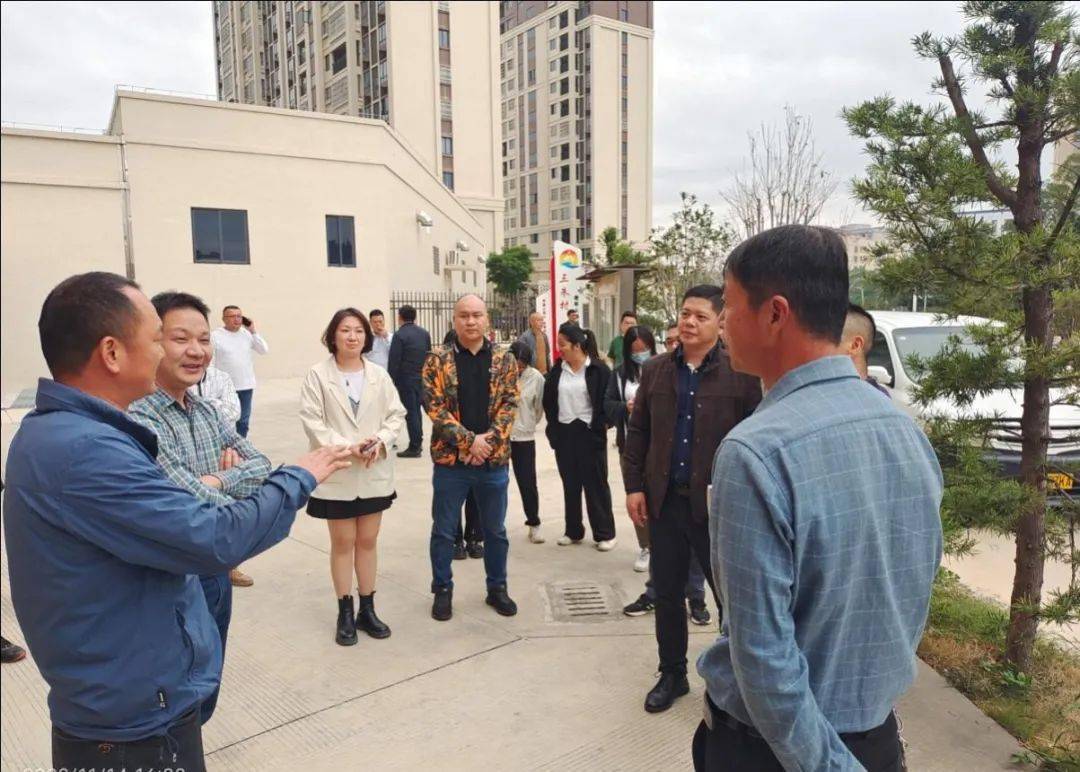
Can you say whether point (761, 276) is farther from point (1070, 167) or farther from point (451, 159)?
point (451, 159)

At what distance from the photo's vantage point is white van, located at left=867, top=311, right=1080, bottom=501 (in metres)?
3.23

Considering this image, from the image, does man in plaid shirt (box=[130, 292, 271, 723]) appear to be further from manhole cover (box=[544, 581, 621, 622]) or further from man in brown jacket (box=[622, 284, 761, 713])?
manhole cover (box=[544, 581, 621, 622])

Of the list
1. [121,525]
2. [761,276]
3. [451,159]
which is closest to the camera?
[761,276]

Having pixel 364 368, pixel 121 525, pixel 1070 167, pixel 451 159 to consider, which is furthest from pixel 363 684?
pixel 451 159

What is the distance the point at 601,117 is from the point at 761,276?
72.6m

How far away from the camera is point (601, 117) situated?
2707 inches

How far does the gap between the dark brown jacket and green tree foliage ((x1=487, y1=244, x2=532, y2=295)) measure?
170 ft

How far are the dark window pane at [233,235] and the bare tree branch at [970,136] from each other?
1976 centimetres

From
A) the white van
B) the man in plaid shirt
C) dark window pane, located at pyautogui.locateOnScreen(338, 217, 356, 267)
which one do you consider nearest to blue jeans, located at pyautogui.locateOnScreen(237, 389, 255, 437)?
the man in plaid shirt

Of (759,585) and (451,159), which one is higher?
(451,159)

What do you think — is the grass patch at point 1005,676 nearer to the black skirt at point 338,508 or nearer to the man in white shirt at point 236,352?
the black skirt at point 338,508

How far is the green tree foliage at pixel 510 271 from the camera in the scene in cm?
5509

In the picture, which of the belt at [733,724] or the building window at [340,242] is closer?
the belt at [733,724]

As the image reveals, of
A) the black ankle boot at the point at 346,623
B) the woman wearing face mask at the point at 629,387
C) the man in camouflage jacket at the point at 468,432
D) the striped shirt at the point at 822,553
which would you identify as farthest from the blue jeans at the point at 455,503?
the striped shirt at the point at 822,553
